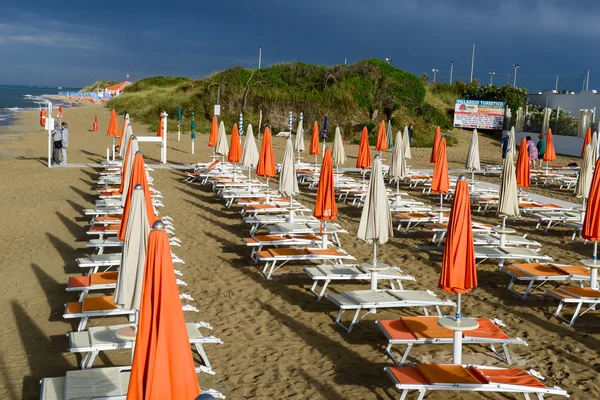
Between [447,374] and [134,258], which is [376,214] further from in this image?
[134,258]

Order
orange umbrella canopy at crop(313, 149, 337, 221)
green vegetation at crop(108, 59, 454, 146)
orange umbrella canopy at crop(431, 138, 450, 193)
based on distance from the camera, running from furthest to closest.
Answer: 1. green vegetation at crop(108, 59, 454, 146)
2. orange umbrella canopy at crop(431, 138, 450, 193)
3. orange umbrella canopy at crop(313, 149, 337, 221)

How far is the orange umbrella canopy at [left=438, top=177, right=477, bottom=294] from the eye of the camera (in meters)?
6.00

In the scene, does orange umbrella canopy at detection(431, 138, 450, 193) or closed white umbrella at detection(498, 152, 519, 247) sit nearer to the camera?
A: closed white umbrella at detection(498, 152, 519, 247)

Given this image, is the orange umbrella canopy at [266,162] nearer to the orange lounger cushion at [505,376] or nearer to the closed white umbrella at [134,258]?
the closed white umbrella at [134,258]

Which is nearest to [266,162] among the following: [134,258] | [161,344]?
[134,258]

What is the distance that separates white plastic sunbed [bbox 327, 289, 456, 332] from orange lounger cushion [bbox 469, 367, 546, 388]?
62.8 inches

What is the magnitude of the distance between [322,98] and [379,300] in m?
31.8

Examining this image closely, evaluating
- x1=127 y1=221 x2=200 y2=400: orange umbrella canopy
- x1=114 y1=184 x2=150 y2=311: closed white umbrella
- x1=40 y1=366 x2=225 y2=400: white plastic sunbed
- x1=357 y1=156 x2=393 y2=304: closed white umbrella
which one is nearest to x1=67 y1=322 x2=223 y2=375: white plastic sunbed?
x1=40 y1=366 x2=225 y2=400: white plastic sunbed

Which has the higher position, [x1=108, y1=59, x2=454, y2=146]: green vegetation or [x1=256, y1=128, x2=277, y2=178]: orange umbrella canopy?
[x1=108, y1=59, x2=454, y2=146]: green vegetation

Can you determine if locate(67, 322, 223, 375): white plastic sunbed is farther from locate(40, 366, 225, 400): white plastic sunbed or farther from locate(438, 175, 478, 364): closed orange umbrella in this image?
locate(438, 175, 478, 364): closed orange umbrella

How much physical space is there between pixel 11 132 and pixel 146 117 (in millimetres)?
8985

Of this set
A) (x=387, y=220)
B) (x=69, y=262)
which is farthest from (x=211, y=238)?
(x=387, y=220)

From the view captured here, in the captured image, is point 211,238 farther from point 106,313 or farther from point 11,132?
point 11,132

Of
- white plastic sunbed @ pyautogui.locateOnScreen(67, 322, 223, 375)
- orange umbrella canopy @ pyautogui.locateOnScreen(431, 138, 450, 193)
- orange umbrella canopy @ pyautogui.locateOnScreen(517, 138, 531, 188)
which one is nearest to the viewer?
white plastic sunbed @ pyautogui.locateOnScreen(67, 322, 223, 375)
